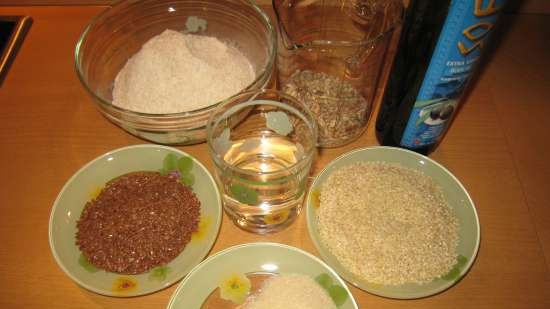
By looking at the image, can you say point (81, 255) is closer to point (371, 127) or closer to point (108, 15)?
point (108, 15)

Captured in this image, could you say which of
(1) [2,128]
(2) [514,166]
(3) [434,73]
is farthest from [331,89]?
(1) [2,128]

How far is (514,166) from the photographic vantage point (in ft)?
2.75

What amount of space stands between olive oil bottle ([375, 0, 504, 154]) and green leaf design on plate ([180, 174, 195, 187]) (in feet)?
1.27

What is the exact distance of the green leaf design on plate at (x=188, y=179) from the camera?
787 mm

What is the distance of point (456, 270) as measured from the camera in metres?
0.66

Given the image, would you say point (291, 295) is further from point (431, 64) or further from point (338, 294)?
point (431, 64)

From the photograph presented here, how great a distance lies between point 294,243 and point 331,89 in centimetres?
33

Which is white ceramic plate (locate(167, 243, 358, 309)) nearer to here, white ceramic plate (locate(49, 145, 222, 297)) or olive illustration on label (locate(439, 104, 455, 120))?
white ceramic plate (locate(49, 145, 222, 297))

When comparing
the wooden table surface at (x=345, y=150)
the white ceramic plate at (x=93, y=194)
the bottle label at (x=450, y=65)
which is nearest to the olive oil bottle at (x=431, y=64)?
the bottle label at (x=450, y=65)

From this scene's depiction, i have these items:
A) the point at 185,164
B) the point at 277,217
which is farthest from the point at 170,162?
the point at 277,217

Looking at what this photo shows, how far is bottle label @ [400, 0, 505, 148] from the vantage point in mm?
540

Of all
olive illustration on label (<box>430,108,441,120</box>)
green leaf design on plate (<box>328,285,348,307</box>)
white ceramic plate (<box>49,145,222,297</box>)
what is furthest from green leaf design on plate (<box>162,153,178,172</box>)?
olive illustration on label (<box>430,108,441,120</box>)

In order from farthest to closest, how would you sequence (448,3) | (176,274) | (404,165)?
1. (404,165)
2. (176,274)
3. (448,3)

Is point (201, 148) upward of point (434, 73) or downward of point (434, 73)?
downward
